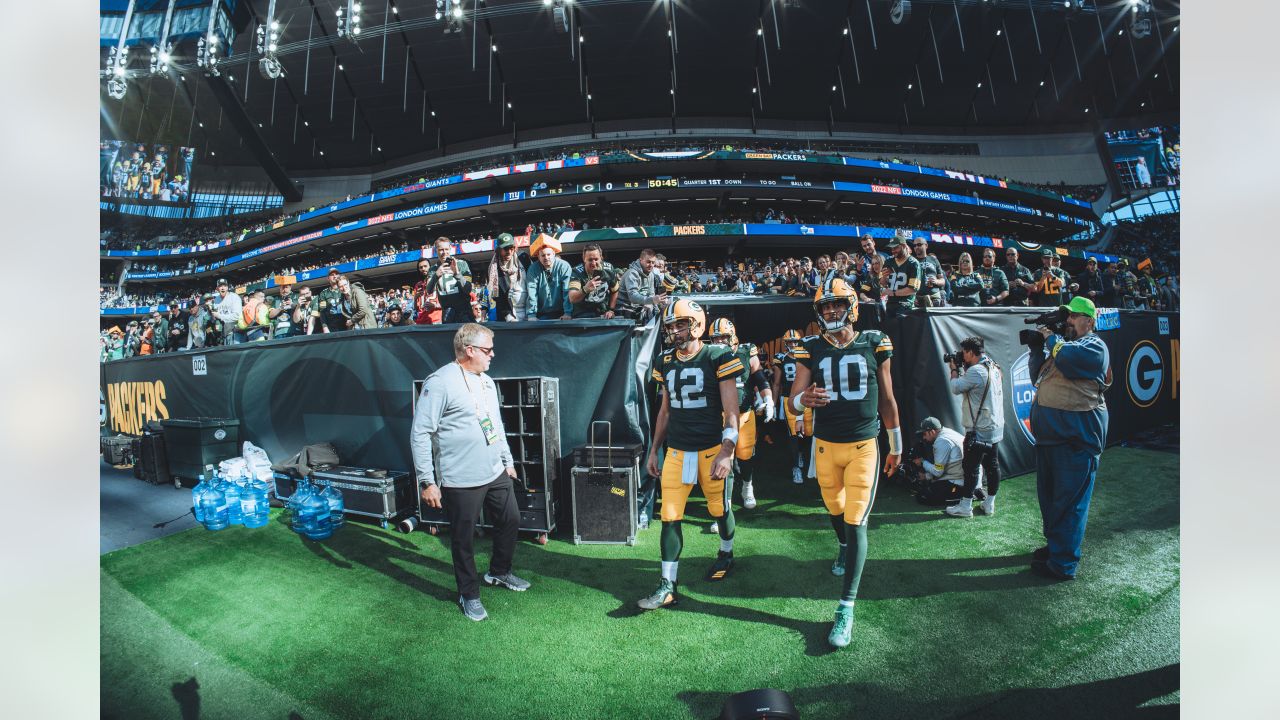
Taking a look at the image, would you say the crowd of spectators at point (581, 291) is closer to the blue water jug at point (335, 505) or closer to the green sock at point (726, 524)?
the green sock at point (726, 524)

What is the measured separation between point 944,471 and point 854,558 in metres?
2.73

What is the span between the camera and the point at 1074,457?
10.7 ft

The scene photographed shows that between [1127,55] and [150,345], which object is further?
[1127,55]

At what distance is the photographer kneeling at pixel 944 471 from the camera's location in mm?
4621

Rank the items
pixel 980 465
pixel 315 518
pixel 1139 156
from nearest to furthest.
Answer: pixel 315 518, pixel 980 465, pixel 1139 156

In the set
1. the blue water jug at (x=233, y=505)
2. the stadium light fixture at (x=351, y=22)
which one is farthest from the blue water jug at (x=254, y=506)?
the stadium light fixture at (x=351, y=22)

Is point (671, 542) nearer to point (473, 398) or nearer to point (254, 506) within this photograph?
point (473, 398)

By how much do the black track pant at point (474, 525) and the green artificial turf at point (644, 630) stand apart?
222 millimetres

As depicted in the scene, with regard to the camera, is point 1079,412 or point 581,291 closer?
point 1079,412

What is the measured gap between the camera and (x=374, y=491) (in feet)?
A: 14.8

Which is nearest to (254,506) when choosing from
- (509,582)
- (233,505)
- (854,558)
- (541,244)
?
(233,505)
